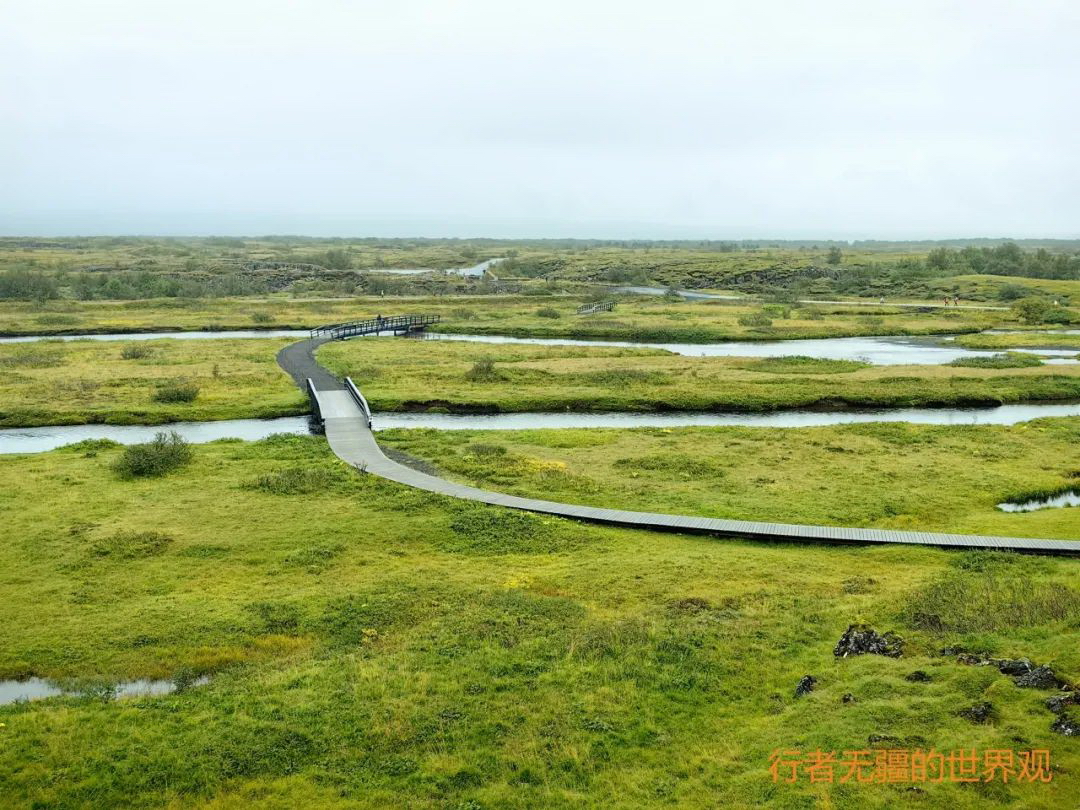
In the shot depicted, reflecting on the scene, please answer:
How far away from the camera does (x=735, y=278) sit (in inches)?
6196

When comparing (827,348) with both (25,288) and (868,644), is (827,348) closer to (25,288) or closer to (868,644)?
(868,644)

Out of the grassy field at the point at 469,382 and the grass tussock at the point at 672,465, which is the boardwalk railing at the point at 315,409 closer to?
the grassy field at the point at 469,382

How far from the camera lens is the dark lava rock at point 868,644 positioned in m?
17.8

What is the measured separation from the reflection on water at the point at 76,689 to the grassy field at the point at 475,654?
408 millimetres

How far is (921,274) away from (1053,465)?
122 meters

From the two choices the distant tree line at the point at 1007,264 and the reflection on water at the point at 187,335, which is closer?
the reflection on water at the point at 187,335

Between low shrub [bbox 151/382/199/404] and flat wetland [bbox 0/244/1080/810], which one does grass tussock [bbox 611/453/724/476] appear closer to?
flat wetland [bbox 0/244/1080/810]

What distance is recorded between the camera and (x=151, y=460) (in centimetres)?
3481

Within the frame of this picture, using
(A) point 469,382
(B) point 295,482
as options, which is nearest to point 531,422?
(A) point 469,382

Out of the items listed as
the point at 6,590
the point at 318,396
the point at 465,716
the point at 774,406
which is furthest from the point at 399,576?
the point at 774,406

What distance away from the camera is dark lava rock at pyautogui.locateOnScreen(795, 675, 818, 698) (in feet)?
54.3

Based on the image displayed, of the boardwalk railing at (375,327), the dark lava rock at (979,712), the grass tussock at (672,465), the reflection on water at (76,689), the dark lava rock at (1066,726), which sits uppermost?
the boardwalk railing at (375,327)

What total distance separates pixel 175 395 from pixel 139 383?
6773 mm

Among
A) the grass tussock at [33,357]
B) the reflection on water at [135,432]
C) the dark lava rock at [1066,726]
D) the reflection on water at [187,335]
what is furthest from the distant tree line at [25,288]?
the dark lava rock at [1066,726]
